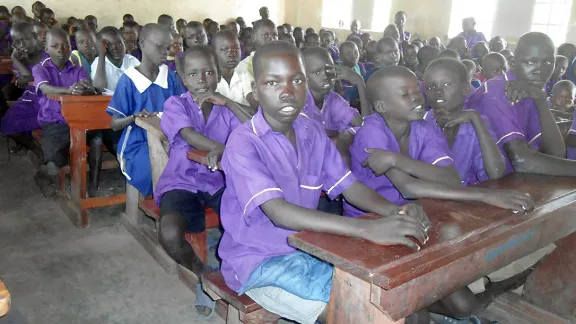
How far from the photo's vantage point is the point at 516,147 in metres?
2.07

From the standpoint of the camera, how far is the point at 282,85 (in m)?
1.48

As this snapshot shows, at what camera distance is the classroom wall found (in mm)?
10312

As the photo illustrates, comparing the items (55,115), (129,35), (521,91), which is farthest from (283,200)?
(129,35)

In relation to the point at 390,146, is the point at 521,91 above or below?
above

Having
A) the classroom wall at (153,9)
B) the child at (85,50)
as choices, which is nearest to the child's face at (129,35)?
the child at (85,50)

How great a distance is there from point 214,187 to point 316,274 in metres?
1.10

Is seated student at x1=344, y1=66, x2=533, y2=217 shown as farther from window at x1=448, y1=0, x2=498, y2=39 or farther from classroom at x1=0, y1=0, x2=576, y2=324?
window at x1=448, y1=0, x2=498, y2=39

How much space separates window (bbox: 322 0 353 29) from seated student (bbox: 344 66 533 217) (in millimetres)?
11590

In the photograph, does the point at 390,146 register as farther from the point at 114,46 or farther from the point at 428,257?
the point at 114,46

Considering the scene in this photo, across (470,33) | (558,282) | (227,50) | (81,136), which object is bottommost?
(558,282)

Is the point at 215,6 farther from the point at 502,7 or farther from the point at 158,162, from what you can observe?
the point at 158,162

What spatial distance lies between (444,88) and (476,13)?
Result: 9.14 metres

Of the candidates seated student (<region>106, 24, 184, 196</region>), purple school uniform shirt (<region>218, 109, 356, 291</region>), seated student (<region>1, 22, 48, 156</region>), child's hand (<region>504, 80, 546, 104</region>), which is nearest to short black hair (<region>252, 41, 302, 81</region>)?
purple school uniform shirt (<region>218, 109, 356, 291</region>)

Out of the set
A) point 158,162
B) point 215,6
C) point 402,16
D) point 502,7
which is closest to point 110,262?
point 158,162
